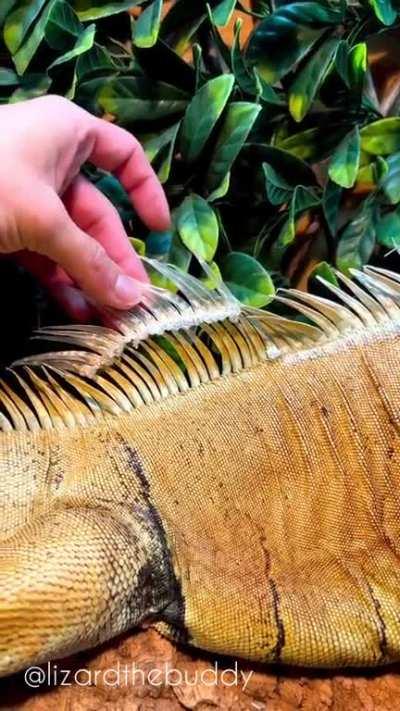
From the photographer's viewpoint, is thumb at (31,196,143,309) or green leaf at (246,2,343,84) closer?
thumb at (31,196,143,309)

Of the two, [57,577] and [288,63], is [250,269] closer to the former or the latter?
[288,63]

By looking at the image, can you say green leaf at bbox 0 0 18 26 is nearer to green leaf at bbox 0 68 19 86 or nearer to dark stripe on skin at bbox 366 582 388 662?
green leaf at bbox 0 68 19 86

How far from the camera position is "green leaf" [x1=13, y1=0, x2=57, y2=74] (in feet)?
6.31

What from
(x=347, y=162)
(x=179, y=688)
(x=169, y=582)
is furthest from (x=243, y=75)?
(x=179, y=688)

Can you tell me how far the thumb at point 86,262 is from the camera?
1.38 m

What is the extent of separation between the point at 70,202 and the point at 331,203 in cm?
79

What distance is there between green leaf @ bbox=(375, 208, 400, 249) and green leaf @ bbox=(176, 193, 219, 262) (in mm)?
493

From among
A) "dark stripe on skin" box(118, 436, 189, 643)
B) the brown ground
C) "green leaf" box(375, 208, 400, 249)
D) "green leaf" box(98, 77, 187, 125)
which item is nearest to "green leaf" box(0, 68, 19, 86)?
"green leaf" box(98, 77, 187, 125)

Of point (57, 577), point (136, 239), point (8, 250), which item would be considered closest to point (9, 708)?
point (57, 577)

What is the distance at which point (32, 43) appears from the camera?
1937 mm

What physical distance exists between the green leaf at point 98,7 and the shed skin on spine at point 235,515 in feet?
3.65

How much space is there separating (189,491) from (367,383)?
17.7 inches

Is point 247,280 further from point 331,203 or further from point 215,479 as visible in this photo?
point 215,479

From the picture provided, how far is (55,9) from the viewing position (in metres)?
1.91
